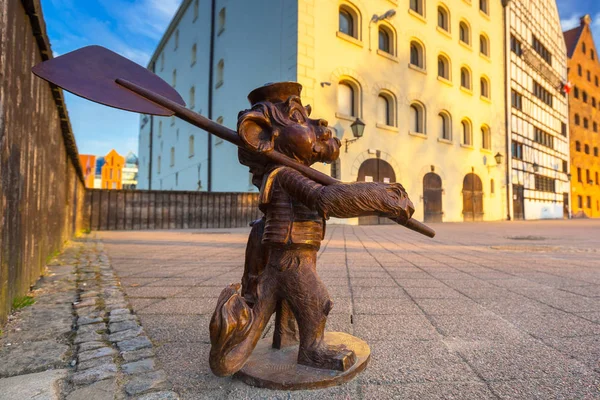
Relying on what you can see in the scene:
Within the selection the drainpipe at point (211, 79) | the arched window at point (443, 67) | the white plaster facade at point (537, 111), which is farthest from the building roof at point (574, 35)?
the drainpipe at point (211, 79)

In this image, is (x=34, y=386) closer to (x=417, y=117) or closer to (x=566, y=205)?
(x=417, y=117)

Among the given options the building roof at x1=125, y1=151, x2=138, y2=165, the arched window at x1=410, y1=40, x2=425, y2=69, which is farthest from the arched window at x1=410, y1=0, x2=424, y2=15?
the building roof at x1=125, y1=151, x2=138, y2=165

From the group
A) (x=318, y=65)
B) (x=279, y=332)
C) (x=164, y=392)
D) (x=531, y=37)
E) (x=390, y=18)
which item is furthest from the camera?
(x=531, y=37)

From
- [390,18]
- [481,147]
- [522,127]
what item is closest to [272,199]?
[390,18]

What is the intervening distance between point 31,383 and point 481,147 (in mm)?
20937

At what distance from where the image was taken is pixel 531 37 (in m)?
23.7

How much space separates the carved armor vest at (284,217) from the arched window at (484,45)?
22215 millimetres

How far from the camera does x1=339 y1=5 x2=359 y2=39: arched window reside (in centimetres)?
1359

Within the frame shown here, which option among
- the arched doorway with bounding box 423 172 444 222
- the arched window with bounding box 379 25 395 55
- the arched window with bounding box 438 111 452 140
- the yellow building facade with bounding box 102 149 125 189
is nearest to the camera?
the arched window with bounding box 379 25 395 55

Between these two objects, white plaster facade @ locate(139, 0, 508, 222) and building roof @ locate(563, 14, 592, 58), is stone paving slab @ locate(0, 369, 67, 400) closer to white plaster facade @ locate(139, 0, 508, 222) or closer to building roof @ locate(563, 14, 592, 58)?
white plaster facade @ locate(139, 0, 508, 222)

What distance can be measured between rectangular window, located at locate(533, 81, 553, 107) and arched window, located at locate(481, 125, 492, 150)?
25.0ft

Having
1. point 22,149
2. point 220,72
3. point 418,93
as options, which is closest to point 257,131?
point 22,149

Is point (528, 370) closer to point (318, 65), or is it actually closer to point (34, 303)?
point (34, 303)

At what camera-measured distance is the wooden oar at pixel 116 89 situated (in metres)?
1.33
